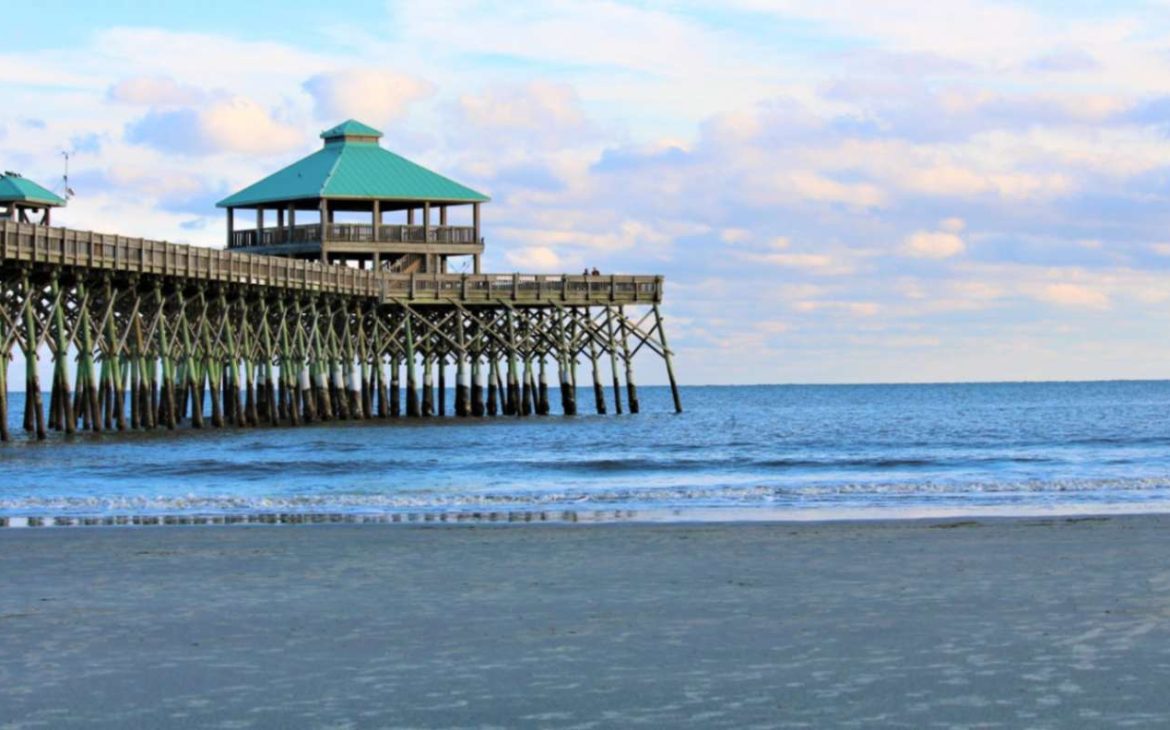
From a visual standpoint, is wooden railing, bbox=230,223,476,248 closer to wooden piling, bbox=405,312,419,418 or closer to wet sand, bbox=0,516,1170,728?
wooden piling, bbox=405,312,419,418

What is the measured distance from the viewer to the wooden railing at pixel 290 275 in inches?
1527

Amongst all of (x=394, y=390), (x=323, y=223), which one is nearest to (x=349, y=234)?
(x=323, y=223)

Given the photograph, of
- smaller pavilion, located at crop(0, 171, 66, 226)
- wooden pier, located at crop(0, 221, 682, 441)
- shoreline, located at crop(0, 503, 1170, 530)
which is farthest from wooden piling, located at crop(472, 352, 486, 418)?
shoreline, located at crop(0, 503, 1170, 530)

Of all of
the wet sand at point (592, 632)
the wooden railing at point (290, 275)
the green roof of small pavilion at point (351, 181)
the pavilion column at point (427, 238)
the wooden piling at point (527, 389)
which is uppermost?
the green roof of small pavilion at point (351, 181)

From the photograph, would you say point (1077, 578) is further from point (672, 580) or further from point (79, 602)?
point (79, 602)

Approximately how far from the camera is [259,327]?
175 feet

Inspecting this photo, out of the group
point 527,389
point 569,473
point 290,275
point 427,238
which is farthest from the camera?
point 427,238

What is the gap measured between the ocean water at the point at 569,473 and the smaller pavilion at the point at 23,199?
33.4 feet

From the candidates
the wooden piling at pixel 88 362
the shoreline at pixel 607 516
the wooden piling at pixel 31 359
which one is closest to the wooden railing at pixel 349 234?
the wooden piling at pixel 88 362

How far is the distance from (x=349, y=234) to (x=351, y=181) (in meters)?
2.14

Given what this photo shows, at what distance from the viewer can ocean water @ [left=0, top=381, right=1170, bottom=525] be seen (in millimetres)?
23703

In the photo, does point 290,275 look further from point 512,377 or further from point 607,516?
point 607,516

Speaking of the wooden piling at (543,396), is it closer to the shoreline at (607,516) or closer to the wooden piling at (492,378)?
the wooden piling at (492,378)

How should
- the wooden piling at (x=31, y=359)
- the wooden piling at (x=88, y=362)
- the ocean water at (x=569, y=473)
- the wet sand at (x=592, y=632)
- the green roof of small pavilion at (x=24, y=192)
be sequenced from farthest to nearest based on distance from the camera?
1. the green roof of small pavilion at (x=24, y=192)
2. the wooden piling at (x=88, y=362)
3. the wooden piling at (x=31, y=359)
4. the ocean water at (x=569, y=473)
5. the wet sand at (x=592, y=632)
